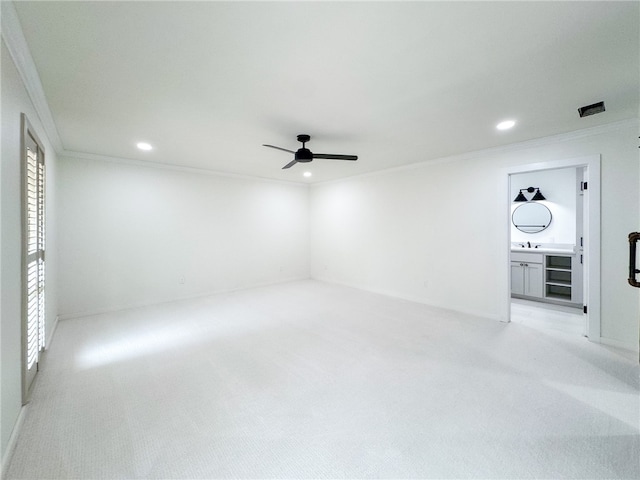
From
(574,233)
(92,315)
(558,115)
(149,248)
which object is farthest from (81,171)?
(574,233)

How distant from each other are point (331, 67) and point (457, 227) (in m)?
3.43

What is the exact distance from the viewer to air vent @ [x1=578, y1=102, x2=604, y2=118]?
255 centimetres

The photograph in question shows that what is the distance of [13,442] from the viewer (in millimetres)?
1669

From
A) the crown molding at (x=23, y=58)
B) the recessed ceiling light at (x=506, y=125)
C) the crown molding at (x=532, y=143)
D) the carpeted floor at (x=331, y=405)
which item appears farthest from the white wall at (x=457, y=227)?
the crown molding at (x=23, y=58)

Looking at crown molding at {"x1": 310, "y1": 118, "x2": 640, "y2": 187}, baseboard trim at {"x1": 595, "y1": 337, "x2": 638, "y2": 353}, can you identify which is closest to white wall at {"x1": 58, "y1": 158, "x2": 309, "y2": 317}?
crown molding at {"x1": 310, "y1": 118, "x2": 640, "y2": 187}

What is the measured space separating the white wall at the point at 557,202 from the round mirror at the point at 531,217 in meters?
0.07

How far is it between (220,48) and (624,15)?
2338 millimetres

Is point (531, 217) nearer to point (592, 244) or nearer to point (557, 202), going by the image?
point (557, 202)

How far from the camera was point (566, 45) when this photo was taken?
67.9 inches

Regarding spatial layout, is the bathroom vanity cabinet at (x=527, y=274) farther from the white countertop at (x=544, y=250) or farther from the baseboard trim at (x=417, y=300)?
the baseboard trim at (x=417, y=300)

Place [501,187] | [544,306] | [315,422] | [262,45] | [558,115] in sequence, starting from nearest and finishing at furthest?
[262,45], [315,422], [558,115], [501,187], [544,306]

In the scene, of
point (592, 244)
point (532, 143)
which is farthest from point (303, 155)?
point (592, 244)

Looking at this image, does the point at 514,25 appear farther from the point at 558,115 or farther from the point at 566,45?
the point at 558,115

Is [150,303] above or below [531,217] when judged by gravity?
below
